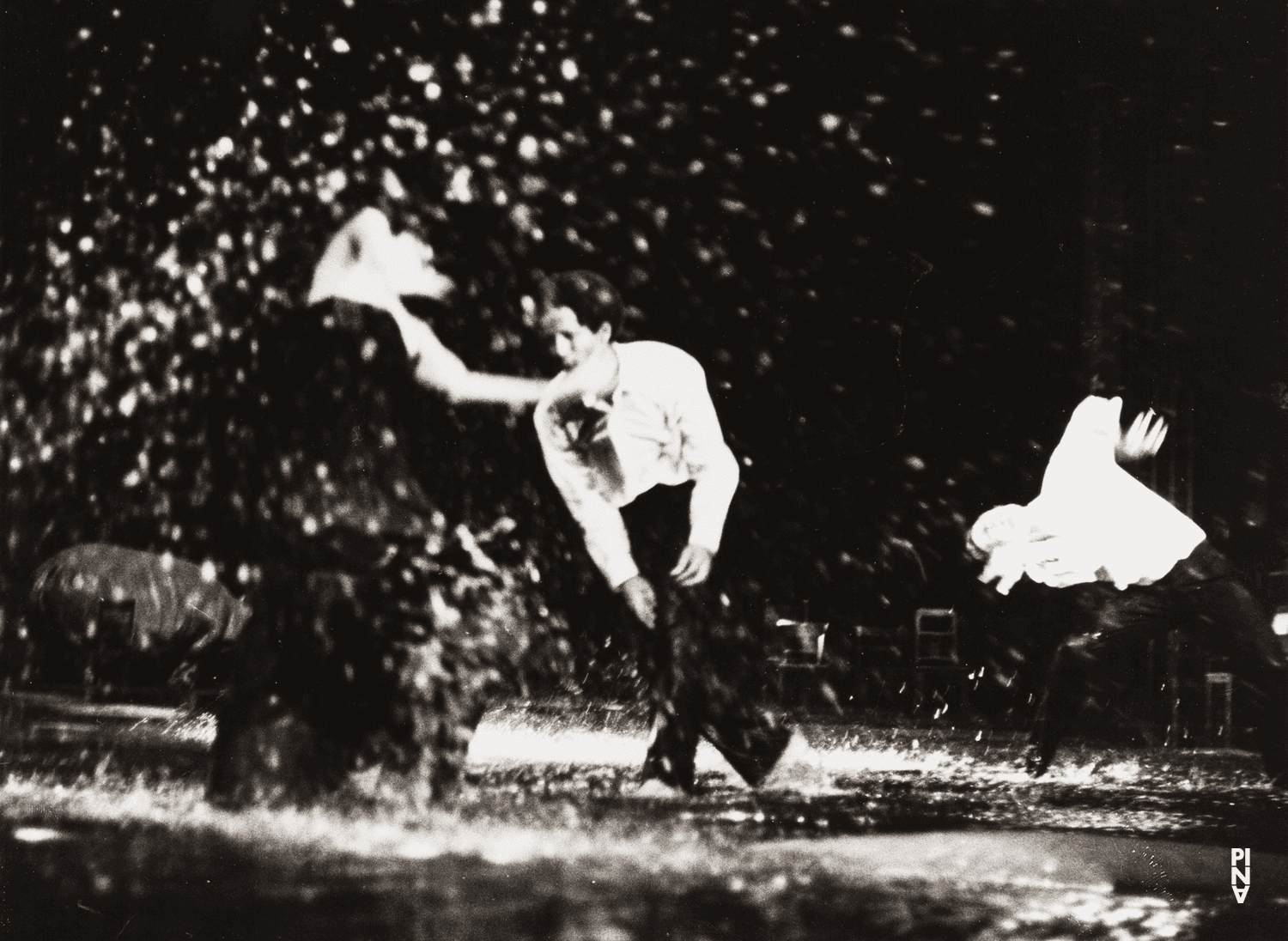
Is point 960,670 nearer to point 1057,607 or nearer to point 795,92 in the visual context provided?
point 1057,607

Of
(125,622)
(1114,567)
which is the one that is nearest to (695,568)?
(1114,567)

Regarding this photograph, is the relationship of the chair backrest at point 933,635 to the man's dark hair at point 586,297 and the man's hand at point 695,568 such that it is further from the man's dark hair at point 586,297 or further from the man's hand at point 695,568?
the man's dark hair at point 586,297

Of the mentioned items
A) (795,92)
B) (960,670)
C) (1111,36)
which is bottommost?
(960,670)

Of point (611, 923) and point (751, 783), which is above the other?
point (751, 783)

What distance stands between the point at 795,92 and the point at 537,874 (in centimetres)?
172

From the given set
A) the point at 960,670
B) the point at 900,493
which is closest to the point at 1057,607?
the point at 960,670

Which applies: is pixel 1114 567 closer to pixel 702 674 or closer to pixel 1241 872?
pixel 1241 872

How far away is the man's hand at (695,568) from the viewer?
247 cm

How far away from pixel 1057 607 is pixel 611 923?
1124 millimetres

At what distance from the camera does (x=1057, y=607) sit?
2.51 m

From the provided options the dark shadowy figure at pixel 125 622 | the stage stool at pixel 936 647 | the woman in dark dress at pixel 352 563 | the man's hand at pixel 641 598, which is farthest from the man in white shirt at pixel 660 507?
the dark shadowy figure at pixel 125 622

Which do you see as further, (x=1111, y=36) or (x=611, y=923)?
(x=1111, y=36)

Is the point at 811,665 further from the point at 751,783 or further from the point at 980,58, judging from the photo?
the point at 980,58

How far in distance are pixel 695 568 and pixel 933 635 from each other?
0.51 m
